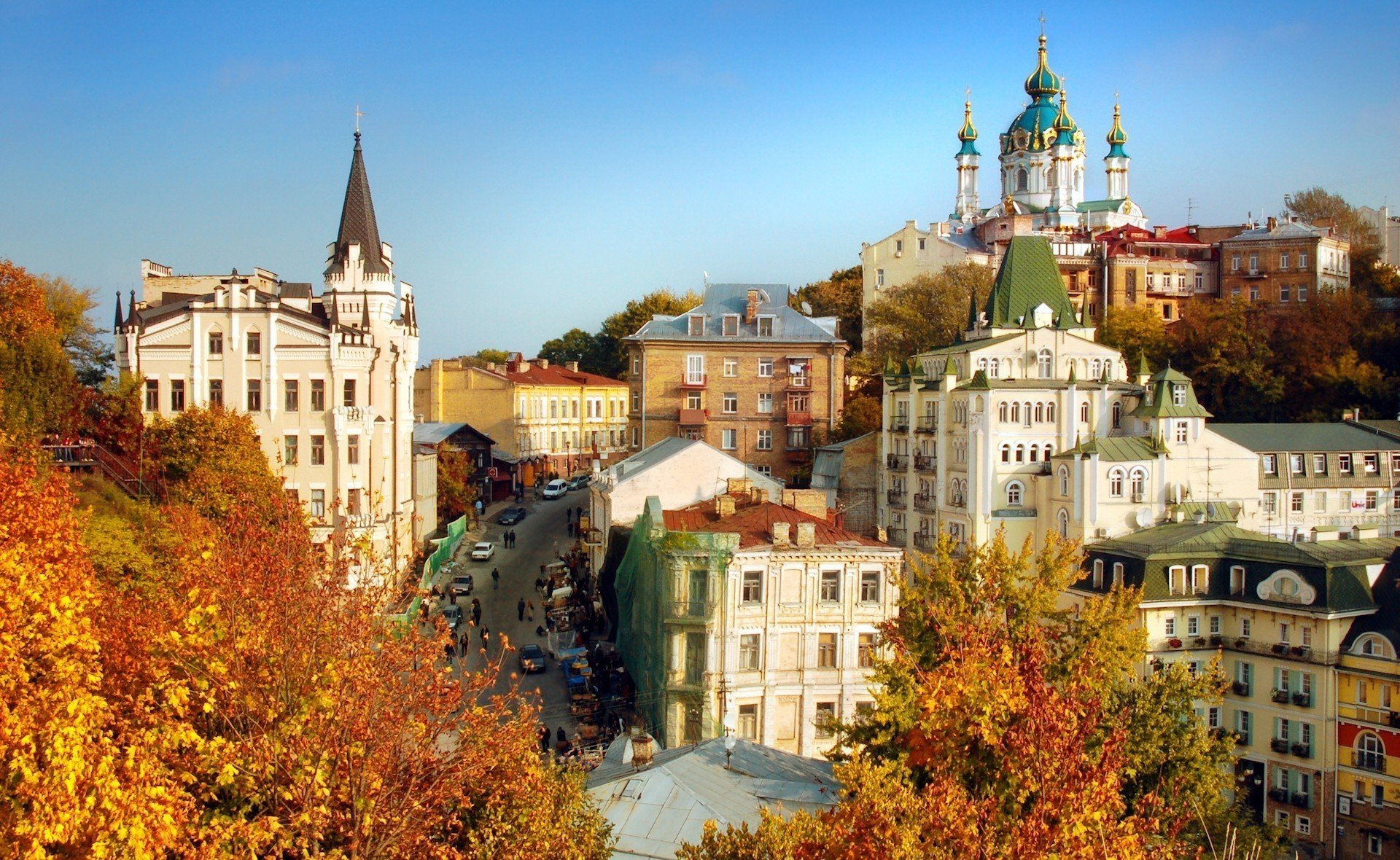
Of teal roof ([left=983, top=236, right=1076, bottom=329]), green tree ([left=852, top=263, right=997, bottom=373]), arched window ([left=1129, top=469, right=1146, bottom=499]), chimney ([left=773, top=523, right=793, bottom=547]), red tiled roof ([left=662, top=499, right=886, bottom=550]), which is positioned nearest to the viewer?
chimney ([left=773, top=523, right=793, bottom=547])

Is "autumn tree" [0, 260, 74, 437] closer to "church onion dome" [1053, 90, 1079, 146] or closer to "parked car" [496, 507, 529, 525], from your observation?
"parked car" [496, 507, 529, 525]

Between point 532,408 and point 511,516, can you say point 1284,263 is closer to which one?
point 511,516

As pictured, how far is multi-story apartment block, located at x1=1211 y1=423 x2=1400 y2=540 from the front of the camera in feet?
167

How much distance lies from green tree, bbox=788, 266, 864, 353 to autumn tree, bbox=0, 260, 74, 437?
2225 inches

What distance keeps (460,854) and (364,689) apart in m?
2.26

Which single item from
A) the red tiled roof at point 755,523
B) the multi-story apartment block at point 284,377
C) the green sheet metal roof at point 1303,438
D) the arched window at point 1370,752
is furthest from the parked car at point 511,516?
the arched window at point 1370,752

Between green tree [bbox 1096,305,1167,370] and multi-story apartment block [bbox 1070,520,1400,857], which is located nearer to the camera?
multi-story apartment block [bbox 1070,520,1400,857]

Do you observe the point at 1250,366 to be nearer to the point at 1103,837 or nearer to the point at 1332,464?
the point at 1332,464

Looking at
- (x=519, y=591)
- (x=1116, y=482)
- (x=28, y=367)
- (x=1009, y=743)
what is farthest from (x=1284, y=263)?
(x=1009, y=743)

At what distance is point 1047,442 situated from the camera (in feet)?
166

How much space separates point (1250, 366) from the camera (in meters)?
61.5

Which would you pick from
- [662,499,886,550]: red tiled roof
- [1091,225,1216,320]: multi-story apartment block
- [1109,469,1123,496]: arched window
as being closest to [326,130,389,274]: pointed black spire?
[662,499,886,550]: red tiled roof

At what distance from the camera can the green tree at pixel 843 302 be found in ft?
295

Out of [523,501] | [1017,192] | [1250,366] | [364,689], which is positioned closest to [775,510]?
[364,689]
